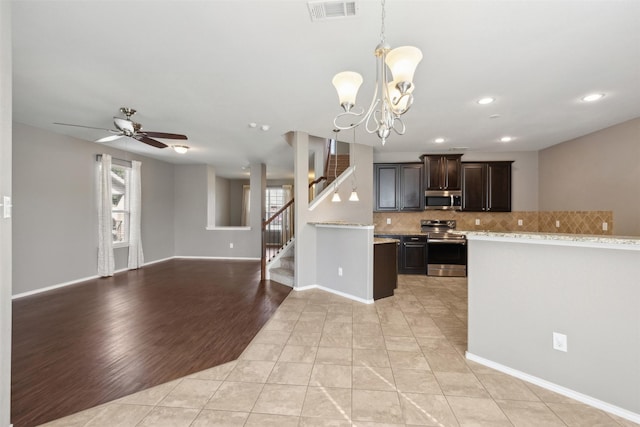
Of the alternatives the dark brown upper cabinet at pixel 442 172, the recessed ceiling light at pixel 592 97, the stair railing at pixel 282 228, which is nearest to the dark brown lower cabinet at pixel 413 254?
the dark brown upper cabinet at pixel 442 172

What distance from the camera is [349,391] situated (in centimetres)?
197

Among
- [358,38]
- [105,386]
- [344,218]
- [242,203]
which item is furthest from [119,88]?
[242,203]

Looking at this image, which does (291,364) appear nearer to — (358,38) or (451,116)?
(358,38)

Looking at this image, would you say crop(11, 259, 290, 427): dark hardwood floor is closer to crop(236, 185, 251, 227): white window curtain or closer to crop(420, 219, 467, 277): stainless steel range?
crop(420, 219, 467, 277): stainless steel range

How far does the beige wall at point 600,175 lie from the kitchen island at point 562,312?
312cm

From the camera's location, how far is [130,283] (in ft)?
16.5

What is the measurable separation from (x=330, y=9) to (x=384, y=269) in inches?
135

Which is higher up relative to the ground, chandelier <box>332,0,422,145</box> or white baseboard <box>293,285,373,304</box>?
chandelier <box>332,0,422,145</box>

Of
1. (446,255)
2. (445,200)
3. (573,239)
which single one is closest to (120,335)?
(573,239)

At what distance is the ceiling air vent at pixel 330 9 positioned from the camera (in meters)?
1.71

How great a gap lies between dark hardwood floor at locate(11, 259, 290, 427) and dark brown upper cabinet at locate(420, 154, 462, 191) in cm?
375

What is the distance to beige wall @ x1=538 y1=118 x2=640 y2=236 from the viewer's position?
12.5 ft

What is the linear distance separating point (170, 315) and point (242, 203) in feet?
28.8

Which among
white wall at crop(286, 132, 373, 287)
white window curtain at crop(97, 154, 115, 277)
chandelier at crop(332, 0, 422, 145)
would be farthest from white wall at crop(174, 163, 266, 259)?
chandelier at crop(332, 0, 422, 145)
